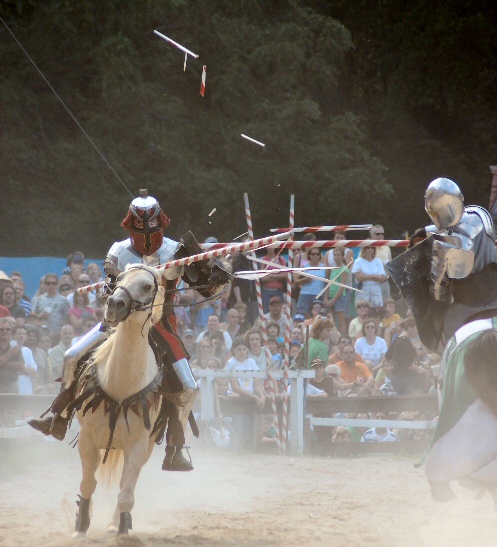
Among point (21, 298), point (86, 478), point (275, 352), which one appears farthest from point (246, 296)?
point (86, 478)

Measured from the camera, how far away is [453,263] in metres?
6.05

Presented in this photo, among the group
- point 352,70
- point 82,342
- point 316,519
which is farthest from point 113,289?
point 352,70

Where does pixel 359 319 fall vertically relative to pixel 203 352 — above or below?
above

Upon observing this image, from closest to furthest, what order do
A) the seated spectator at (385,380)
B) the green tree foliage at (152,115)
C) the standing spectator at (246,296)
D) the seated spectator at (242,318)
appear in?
the seated spectator at (385,380) → the seated spectator at (242,318) → the standing spectator at (246,296) → the green tree foliage at (152,115)

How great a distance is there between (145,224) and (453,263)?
2535mm

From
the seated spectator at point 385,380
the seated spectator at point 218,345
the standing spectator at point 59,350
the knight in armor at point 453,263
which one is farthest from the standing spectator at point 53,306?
the knight in armor at point 453,263

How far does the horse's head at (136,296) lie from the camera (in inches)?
255

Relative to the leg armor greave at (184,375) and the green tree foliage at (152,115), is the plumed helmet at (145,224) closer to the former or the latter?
the leg armor greave at (184,375)

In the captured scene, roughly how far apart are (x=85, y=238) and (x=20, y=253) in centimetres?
130

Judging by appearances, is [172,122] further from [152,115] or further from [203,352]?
[203,352]

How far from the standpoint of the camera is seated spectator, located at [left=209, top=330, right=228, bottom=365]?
1348 cm

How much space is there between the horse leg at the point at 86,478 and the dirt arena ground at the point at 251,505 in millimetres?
115

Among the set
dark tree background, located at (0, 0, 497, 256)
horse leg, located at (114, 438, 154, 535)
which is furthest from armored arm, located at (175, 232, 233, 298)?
dark tree background, located at (0, 0, 497, 256)

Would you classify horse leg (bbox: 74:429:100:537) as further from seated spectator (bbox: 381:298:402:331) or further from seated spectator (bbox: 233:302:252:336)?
seated spectator (bbox: 381:298:402:331)
